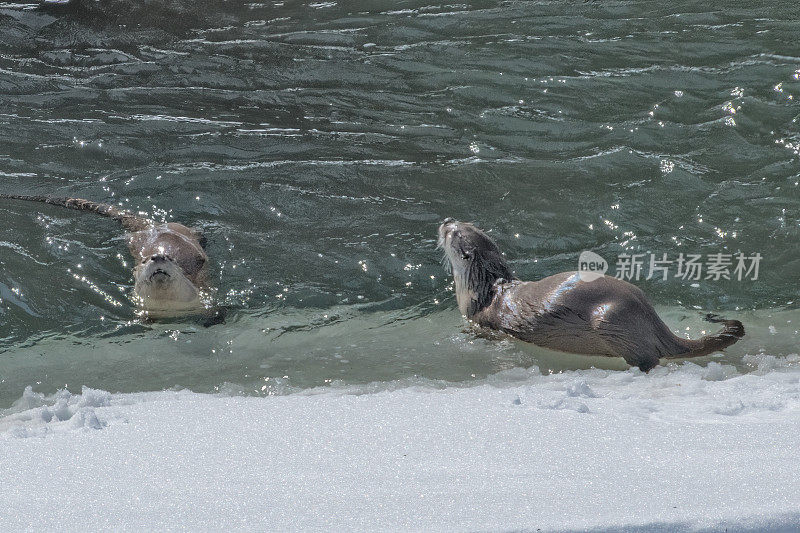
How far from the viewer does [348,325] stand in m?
4.51

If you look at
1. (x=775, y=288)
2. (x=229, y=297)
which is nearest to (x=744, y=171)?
(x=775, y=288)

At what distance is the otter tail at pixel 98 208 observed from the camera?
17.8 ft

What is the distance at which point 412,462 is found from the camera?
98.5 inches

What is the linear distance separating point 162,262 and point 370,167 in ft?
6.06

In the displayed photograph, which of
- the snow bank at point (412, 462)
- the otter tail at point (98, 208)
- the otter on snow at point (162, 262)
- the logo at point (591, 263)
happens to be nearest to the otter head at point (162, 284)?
the otter on snow at point (162, 262)

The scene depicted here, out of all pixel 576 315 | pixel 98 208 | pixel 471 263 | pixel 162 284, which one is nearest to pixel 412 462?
pixel 576 315

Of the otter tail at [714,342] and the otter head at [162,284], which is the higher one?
the otter head at [162,284]

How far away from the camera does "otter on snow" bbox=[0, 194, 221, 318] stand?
180 inches

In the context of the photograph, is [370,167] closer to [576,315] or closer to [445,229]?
[445,229]

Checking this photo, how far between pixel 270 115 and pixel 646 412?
4421 mm

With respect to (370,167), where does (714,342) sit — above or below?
below

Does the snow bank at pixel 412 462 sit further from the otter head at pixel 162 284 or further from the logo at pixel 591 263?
the logo at pixel 591 263

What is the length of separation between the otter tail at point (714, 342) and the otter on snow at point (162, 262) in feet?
7.31

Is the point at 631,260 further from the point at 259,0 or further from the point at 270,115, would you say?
the point at 259,0
